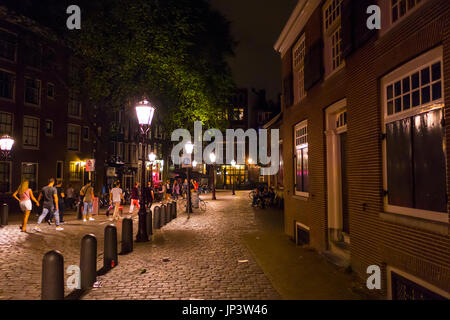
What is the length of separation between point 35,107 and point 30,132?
187 cm

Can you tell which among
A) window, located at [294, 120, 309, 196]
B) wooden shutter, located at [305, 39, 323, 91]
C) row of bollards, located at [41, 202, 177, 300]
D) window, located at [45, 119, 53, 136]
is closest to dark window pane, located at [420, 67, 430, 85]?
wooden shutter, located at [305, 39, 323, 91]

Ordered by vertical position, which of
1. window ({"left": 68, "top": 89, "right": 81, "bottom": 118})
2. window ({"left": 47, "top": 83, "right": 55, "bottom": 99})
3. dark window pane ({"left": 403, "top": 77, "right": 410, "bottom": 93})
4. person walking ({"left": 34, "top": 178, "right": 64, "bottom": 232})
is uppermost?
window ({"left": 47, "top": 83, "right": 55, "bottom": 99})

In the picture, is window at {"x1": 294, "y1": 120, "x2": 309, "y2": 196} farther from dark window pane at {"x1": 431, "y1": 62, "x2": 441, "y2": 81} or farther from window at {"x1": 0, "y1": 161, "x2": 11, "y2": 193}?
window at {"x1": 0, "y1": 161, "x2": 11, "y2": 193}

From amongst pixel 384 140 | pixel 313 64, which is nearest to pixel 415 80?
pixel 384 140

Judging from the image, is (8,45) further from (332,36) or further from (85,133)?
(332,36)

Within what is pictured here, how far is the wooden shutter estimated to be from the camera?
828cm

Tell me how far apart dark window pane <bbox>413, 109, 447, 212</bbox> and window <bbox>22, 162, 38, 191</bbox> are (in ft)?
81.2

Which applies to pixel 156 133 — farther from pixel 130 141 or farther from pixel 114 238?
pixel 114 238

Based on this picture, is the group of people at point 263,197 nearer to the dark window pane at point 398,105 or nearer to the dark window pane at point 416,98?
the dark window pane at point 398,105

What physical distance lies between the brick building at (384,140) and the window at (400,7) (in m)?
0.02

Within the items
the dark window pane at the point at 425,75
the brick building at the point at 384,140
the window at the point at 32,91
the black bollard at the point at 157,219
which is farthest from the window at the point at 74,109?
the dark window pane at the point at 425,75

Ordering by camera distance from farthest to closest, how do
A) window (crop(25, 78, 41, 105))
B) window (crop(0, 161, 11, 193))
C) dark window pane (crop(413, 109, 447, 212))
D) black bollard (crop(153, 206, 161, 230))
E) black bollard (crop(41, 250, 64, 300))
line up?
window (crop(25, 78, 41, 105)), window (crop(0, 161, 11, 193)), black bollard (crop(153, 206, 161, 230)), black bollard (crop(41, 250, 64, 300)), dark window pane (crop(413, 109, 447, 212))

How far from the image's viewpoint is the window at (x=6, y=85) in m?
22.0

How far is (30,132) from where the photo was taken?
2378cm
